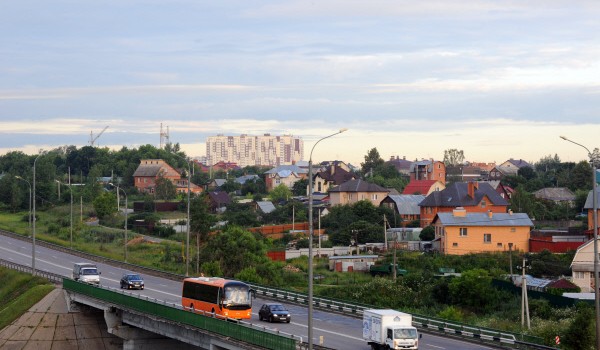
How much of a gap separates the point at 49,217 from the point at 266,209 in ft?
117

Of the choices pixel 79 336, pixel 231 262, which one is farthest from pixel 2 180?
pixel 79 336

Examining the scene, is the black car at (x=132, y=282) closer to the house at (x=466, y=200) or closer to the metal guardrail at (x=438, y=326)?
the metal guardrail at (x=438, y=326)

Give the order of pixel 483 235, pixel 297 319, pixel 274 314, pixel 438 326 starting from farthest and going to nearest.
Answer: pixel 483 235 < pixel 297 319 < pixel 274 314 < pixel 438 326

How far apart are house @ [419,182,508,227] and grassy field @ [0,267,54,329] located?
58312 mm

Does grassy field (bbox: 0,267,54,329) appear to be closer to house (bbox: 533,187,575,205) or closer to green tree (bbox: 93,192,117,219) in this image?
green tree (bbox: 93,192,117,219)

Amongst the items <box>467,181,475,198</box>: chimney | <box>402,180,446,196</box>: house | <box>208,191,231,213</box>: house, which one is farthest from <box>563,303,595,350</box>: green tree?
<box>208,191,231,213</box>: house

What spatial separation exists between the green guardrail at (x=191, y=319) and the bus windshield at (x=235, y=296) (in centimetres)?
233

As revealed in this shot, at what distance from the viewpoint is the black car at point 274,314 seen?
51.7 meters

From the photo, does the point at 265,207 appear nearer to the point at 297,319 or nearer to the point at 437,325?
the point at 297,319

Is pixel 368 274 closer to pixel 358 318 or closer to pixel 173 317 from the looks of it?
pixel 358 318

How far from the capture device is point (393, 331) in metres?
39.8

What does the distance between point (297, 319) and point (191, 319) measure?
8336 millimetres

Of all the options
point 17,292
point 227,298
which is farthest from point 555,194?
point 227,298

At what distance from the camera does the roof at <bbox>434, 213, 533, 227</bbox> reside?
10338 cm
